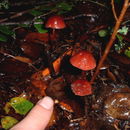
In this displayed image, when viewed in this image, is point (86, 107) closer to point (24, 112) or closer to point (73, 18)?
point (24, 112)

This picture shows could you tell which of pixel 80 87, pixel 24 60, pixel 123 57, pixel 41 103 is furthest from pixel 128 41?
pixel 41 103

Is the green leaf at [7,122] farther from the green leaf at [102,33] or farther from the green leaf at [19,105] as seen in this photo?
the green leaf at [102,33]

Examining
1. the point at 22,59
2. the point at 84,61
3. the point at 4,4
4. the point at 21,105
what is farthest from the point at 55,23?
the point at 4,4

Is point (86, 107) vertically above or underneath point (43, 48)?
underneath

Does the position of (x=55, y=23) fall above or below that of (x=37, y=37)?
above

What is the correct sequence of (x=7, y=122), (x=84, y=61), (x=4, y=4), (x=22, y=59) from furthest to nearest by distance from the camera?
(x=4, y=4), (x=22, y=59), (x=84, y=61), (x=7, y=122)

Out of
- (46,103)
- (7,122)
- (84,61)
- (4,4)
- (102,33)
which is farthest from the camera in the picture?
(4,4)

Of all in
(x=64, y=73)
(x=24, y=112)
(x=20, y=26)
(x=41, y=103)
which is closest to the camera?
(x=41, y=103)

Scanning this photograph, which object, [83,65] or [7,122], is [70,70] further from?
[7,122]
